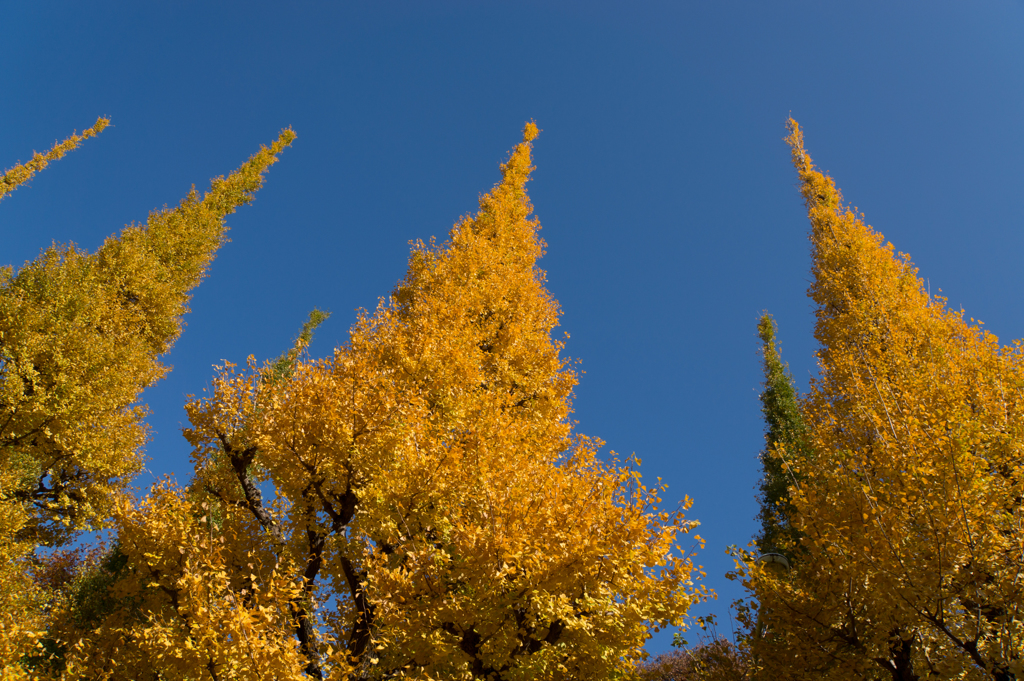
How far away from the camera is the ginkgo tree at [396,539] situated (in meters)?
6.76

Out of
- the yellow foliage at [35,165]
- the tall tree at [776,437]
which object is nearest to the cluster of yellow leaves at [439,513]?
the tall tree at [776,437]

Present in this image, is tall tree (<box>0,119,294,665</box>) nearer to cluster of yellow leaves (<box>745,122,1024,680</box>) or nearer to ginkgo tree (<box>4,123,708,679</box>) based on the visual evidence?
ginkgo tree (<box>4,123,708,679</box>)

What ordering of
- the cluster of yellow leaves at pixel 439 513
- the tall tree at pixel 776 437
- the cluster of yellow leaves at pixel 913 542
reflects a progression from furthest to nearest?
the tall tree at pixel 776 437, the cluster of yellow leaves at pixel 439 513, the cluster of yellow leaves at pixel 913 542

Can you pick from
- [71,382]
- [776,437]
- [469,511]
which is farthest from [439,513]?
[776,437]

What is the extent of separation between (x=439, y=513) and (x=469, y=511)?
1.79ft

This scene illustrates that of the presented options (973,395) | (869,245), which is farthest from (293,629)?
(869,245)

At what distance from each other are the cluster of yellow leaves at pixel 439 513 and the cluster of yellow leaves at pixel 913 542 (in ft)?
8.29

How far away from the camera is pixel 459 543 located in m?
7.35

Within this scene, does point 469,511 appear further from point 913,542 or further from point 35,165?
point 35,165

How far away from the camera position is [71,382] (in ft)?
46.8

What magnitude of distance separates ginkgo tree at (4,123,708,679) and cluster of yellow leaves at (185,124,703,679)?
0.12ft

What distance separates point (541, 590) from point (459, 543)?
1387mm

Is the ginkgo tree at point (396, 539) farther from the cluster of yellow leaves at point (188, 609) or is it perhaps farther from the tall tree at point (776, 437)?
the tall tree at point (776, 437)

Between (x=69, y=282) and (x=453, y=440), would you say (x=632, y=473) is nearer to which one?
(x=453, y=440)
